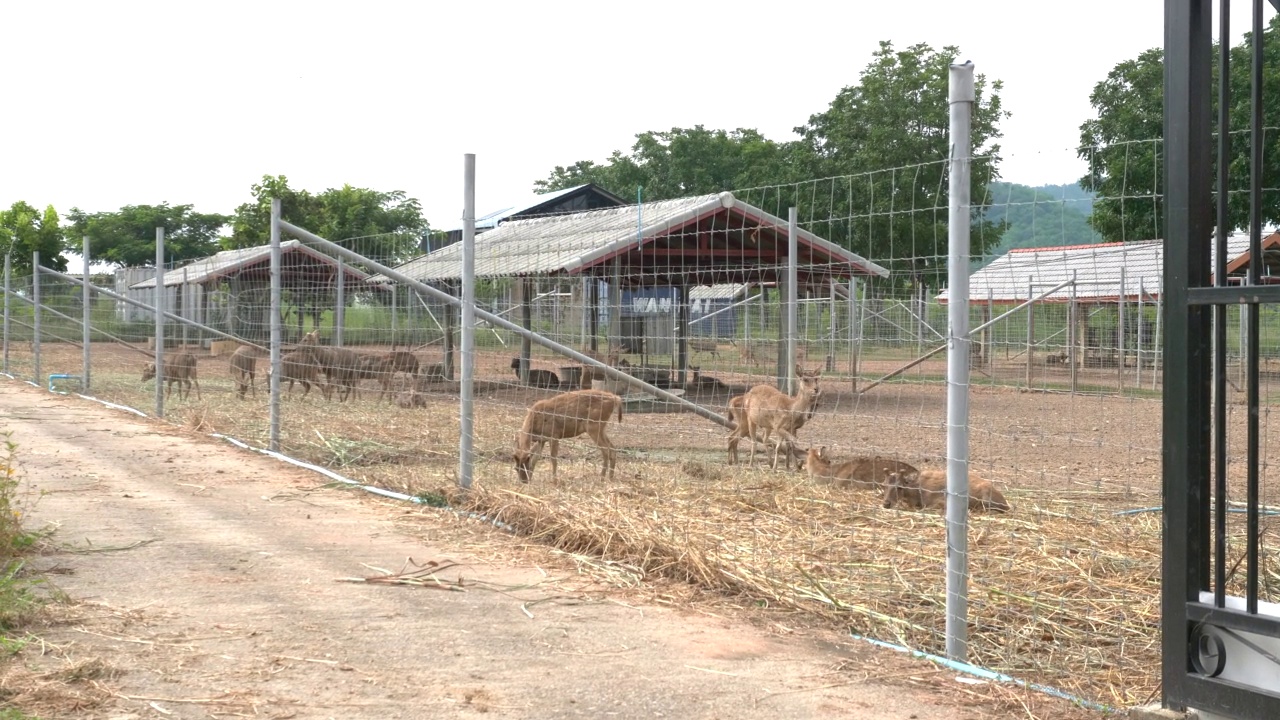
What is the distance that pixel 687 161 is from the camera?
58312 millimetres

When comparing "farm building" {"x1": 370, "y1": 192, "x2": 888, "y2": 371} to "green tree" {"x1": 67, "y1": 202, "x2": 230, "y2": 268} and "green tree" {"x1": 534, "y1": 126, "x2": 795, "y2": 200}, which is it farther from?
"green tree" {"x1": 67, "y1": 202, "x2": 230, "y2": 268}

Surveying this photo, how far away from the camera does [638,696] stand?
4.93 m

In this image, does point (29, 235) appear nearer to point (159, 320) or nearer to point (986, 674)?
point (159, 320)

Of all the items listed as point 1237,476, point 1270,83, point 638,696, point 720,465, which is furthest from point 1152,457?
point 638,696

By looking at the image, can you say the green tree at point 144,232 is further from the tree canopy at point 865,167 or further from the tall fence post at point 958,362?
the tall fence post at point 958,362

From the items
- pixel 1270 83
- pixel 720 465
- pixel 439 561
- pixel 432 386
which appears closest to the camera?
pixel 439 561

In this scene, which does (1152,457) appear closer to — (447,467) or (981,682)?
(447,467)

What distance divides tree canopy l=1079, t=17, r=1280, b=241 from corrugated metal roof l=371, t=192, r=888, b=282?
12.8ft

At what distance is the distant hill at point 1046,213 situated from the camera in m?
5.06

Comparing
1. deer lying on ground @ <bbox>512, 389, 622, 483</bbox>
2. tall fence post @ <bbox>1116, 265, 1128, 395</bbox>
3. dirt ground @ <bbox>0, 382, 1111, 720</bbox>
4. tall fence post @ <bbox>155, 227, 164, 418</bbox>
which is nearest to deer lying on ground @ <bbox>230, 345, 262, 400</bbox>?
tall fence post @ <bbox>155, 227, 164, 418</bbox>

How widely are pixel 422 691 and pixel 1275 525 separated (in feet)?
21.3

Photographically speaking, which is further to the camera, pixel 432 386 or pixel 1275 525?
pixel 432 386

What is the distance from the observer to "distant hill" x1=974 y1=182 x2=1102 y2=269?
506 cm

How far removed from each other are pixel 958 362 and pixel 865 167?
40.1 feet
